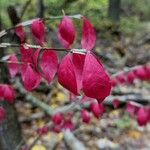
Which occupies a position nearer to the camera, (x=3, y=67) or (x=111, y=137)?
(x=3, y=67)

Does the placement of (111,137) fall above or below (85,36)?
below

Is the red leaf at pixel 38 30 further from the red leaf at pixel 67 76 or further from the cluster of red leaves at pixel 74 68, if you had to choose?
the red leaf at pixel 67 76

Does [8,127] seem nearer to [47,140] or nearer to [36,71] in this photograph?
[47,140]

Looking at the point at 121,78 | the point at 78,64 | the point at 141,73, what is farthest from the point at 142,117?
the point at 78,64

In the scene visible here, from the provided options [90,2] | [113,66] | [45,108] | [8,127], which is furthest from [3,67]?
[113,66]

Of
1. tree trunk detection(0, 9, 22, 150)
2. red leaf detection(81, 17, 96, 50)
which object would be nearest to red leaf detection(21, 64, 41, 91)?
red leaf detection(81, 17, 96, 50)

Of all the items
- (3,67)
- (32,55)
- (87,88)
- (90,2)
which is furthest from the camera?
(3,67)

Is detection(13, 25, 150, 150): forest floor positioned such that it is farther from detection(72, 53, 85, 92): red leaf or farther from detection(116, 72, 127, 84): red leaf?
detection(72, 53, 85, 92): red leaf

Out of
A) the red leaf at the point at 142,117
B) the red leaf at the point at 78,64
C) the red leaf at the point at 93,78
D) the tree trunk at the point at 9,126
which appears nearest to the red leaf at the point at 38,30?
the red leaf at the point at 78,64
